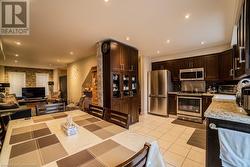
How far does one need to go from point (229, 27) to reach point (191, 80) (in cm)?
224

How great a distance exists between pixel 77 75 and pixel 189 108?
5602 mm

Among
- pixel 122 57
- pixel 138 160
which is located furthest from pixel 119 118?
pixel 122 57

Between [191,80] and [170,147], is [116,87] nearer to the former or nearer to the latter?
[170,147]

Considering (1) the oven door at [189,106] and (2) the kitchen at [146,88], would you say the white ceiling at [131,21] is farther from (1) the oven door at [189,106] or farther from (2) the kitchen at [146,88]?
(1) the oven door at [189,106]

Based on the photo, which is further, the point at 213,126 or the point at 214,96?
the point at 214,96

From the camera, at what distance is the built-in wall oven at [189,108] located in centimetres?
411

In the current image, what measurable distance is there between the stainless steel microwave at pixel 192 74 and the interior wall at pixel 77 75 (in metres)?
3.75

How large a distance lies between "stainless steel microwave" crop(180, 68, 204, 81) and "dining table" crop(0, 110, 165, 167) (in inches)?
160

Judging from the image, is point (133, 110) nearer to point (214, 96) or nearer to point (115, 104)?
point (115, 104)

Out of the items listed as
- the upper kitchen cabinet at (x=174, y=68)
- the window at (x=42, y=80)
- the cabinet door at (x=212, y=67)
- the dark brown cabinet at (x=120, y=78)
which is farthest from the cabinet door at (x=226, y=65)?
the window at (x=42, y=80)

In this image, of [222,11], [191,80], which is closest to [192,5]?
[222,11]

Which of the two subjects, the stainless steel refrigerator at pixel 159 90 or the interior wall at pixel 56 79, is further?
the interior wall at pixel 56 79

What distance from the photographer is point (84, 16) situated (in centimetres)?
229

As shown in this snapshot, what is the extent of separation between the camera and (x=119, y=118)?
1.67m
